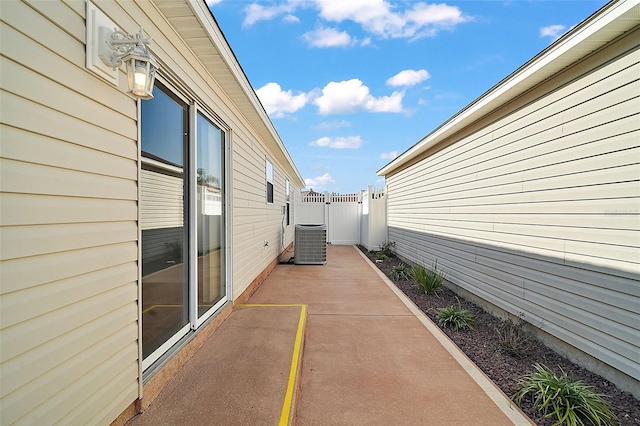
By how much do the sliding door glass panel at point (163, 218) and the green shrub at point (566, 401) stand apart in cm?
274

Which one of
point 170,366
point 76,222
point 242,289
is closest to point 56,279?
point 76,222

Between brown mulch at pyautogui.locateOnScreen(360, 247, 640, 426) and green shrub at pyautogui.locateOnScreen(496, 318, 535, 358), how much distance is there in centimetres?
5

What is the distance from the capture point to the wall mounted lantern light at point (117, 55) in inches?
61.7

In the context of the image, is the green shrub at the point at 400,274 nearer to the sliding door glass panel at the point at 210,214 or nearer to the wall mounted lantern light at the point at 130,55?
the sliding door glass panel at the point at 210,214

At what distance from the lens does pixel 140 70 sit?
1675 millimetres

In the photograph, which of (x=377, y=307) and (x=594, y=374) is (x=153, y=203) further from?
(x=594, y=374)

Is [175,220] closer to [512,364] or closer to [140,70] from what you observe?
[140,70]

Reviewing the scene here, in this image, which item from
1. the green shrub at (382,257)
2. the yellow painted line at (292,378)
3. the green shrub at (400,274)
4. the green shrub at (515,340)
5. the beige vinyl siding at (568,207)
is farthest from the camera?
the green shrub at (382,257)

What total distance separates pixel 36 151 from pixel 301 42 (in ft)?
33.3

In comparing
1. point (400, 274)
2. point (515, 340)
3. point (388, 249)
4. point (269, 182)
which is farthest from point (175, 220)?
point (388, 249)

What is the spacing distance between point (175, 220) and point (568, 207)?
3.70 meters

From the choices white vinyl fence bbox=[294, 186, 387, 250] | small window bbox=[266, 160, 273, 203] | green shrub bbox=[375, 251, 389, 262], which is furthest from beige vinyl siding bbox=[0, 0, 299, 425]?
white vinyl fence bbox=[294, 186, 387, 250]

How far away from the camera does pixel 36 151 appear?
4.10 ft

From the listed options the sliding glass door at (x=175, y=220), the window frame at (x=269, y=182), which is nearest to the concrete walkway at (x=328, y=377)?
the sliding glass door at (x=175, y=220)
